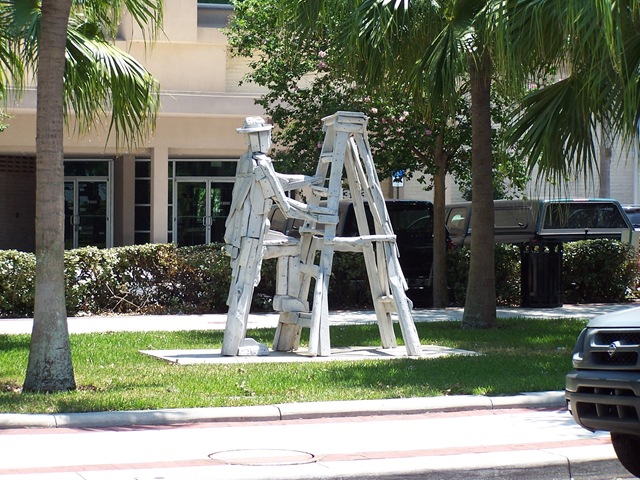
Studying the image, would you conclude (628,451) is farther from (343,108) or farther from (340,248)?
(343,108)

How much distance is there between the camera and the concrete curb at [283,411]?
817cm

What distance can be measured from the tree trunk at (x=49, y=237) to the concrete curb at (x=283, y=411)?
1189mm

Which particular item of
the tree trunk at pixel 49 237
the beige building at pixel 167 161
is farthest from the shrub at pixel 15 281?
the beige building at pixel 167 161

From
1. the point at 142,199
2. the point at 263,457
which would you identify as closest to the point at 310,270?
the point at 263,457

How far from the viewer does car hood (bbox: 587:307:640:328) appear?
20.4 feet

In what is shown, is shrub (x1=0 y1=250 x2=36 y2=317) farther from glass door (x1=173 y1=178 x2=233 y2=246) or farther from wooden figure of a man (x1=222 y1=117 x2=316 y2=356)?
glass door (x1=173 y1=178 x2=233 y2=246)

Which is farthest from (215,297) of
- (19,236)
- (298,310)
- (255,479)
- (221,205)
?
(19,236)

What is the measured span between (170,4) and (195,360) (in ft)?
59.6

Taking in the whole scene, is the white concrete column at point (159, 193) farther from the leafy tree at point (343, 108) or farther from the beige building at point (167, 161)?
the leafy tree at point (343, 108)

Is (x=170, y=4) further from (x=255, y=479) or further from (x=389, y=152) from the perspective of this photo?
(x=255, y=479)

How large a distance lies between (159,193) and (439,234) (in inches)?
467

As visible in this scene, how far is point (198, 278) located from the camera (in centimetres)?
1809

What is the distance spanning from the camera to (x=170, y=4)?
91.6 feet

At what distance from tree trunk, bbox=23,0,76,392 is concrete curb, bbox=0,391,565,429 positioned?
1.19 metres
